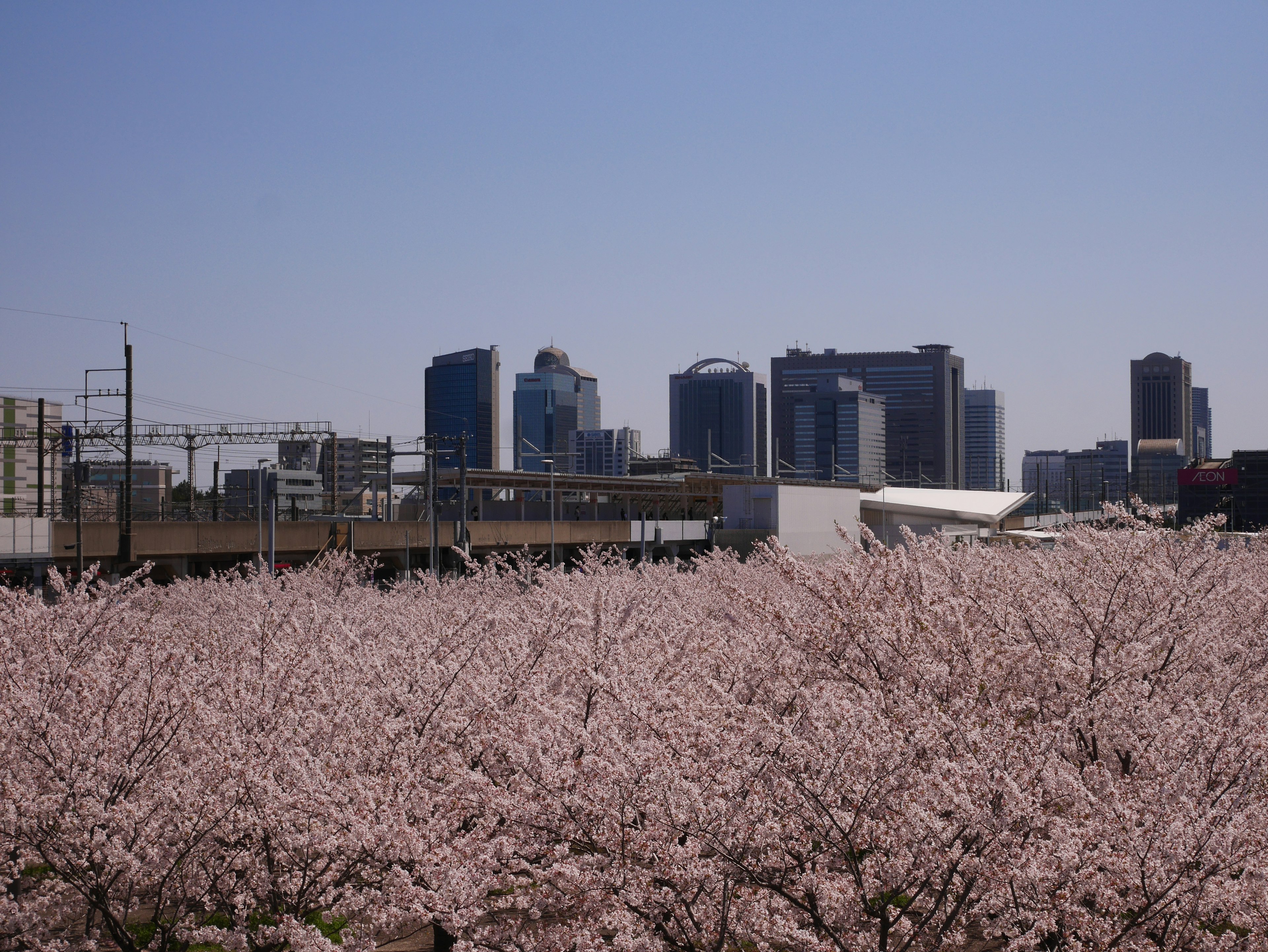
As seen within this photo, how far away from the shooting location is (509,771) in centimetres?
980

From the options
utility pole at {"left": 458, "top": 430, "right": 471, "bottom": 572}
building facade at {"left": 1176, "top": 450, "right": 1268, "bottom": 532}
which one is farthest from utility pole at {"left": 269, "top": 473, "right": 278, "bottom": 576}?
building facade at {"left": 1176, "top": 450, "right": 1268, "bottom": 532}

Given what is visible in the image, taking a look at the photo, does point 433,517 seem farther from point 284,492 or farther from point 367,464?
point 367,464

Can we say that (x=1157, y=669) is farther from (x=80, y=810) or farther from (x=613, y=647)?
(x=80, y=810)

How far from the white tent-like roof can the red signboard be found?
49573mm

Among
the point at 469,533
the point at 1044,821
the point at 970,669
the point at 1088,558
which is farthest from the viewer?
the point at 469,533

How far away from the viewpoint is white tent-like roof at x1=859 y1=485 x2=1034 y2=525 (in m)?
70.6

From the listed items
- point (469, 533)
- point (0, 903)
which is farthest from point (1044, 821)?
point (469, 533)

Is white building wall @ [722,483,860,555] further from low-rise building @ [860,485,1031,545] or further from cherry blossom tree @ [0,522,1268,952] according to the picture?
cherry blossom tree @ [0,522,1268,952]

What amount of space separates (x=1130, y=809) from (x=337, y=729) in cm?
734

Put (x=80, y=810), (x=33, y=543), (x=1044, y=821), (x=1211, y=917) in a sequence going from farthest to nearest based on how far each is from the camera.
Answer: (x=33, y=543)
(x=80, y=810)
(x=1211, y=917)
(x=1044, y=821)

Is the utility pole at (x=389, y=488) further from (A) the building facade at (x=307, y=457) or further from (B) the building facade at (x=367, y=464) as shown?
(A) the building facade at (x=307, y=457)

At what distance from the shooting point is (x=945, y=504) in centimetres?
7750

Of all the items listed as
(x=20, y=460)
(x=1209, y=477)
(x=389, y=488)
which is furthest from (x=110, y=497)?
(x=1209, y=477)

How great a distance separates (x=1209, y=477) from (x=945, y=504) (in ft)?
213
